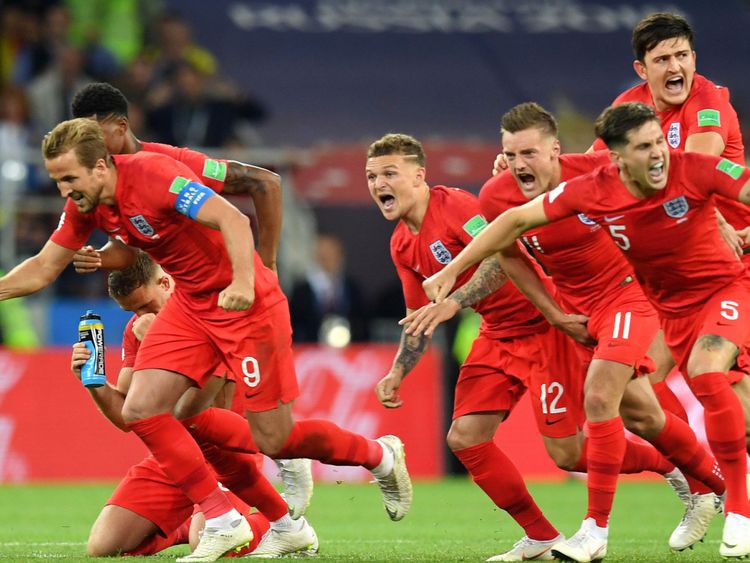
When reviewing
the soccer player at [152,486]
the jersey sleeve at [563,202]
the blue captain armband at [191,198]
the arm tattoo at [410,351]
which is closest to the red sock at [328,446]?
the soccer player at [152,486]

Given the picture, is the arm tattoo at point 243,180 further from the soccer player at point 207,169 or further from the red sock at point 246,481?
the red sock at point 246,481

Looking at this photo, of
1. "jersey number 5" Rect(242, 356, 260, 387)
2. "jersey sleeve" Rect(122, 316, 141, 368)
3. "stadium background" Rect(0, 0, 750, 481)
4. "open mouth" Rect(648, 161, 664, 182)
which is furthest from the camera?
"stadium background" Rect(0, 0, 750, 481)

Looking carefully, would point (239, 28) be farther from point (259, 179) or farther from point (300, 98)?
point (259, 179)

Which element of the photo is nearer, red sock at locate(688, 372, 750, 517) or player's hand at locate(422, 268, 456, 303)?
player's hand at locate(422, 268, 456, 303)

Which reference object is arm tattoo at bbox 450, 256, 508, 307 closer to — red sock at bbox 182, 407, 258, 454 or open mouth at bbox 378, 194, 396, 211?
open mouth at bbox 378, 194, 396, 211

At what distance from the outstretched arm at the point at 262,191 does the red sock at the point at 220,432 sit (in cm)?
101

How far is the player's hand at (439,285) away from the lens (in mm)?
6328

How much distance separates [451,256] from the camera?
7.26 meters

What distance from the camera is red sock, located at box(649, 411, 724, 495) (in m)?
7.31

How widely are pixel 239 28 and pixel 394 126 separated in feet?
8.25

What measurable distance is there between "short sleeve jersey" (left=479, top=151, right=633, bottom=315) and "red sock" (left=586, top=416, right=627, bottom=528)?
74cm


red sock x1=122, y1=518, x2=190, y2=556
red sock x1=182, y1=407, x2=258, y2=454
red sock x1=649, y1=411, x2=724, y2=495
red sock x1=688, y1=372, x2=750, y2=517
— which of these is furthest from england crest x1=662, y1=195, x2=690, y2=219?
red sock x1=122, y1=518, x2=190, y2=556

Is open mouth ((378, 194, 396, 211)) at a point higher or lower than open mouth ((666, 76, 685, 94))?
lower

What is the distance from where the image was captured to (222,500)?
681 cm
